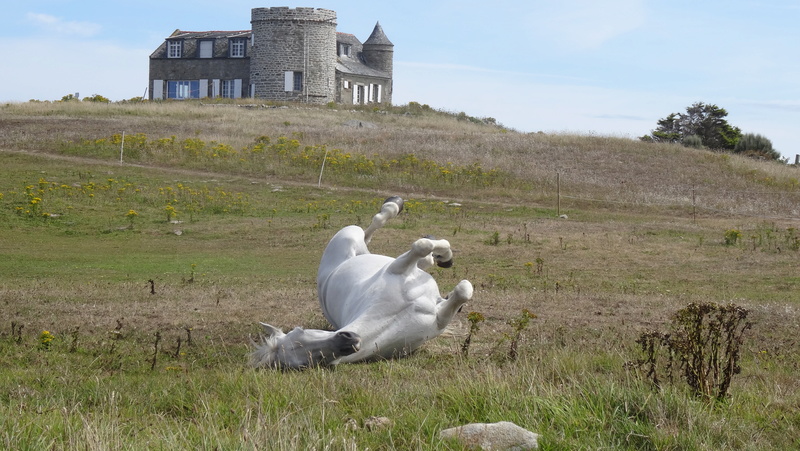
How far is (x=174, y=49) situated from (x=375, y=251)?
55.7 m

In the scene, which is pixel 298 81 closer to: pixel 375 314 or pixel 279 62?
pixel 279 62

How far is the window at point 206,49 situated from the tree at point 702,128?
33241 millimetres

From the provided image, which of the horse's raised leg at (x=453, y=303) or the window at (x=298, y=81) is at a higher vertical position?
the window at (x=298, y=81)

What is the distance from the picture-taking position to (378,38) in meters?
75.7

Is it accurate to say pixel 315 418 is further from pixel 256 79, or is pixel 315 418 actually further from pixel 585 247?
pixel 256 79

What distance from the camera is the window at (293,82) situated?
221 feet

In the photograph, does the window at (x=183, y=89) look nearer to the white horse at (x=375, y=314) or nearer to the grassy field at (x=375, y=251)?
the grassy field at (x=375, y=251)

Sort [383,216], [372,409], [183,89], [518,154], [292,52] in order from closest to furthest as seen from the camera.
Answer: [372,409] → [383,216] → [518,154] → [292,52] → [183,89]

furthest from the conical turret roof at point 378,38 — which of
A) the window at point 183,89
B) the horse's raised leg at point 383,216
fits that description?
the horse's raised leg at point 383,216

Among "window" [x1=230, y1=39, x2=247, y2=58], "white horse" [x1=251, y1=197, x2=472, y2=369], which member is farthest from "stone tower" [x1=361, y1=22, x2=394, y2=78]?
"white horse" [x1=251, y1=197, x2=472, y2=369]

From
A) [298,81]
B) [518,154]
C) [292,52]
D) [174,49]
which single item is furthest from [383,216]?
[174,49]

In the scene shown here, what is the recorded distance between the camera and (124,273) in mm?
17891

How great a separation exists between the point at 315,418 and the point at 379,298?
96.0 inches

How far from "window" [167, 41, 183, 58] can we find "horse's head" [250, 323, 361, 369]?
2631 inches
